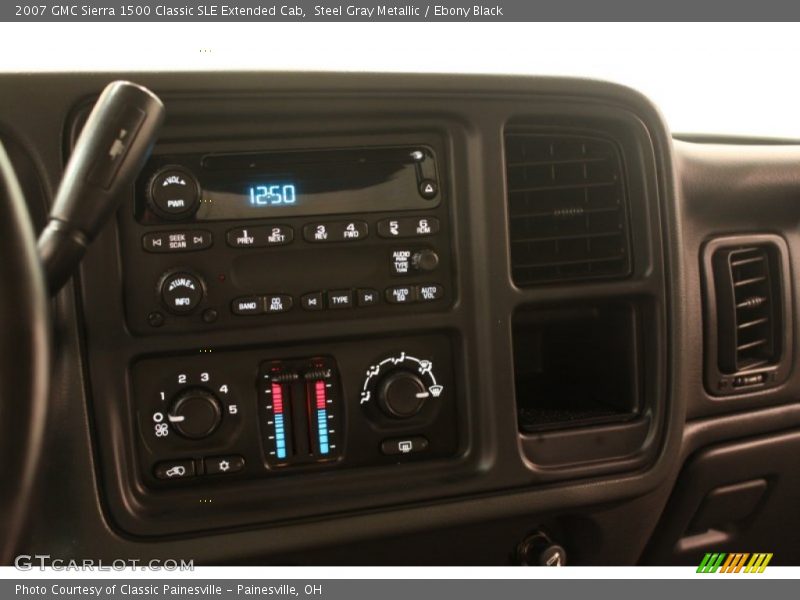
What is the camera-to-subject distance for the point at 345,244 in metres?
0.98

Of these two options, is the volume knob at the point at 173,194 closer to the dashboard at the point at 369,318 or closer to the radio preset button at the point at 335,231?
the dashboard at the point at 369,318

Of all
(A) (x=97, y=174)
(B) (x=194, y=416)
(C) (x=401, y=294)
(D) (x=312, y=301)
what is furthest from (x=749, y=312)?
(A) (x=97, y=174)

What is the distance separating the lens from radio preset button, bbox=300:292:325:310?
970 mm

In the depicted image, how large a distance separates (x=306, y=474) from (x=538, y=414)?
351 mm

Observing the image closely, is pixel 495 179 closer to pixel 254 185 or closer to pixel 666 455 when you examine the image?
pixel 254 185

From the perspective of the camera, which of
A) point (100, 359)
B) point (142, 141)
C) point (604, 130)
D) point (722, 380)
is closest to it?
point (142, 141)

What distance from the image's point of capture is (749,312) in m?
1.27

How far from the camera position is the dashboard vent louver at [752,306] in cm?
123

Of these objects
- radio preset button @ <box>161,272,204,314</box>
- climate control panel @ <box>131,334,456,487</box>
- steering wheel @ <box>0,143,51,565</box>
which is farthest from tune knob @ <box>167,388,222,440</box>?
steering wheel @ <box>0,143,51,565</box>

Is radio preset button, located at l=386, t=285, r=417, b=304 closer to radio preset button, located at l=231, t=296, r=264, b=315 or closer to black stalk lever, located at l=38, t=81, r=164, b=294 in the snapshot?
radio preset button, located at l=231, t=296, r=264, b=315

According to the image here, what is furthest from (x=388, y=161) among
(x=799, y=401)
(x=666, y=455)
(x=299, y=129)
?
(x=799, y=401)

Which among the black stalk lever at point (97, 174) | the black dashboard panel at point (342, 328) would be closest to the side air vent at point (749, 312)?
the black dashboard panel at point (342, 328)

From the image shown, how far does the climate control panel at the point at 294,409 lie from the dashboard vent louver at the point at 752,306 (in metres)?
0.48

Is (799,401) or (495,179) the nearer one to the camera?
(495,179)
